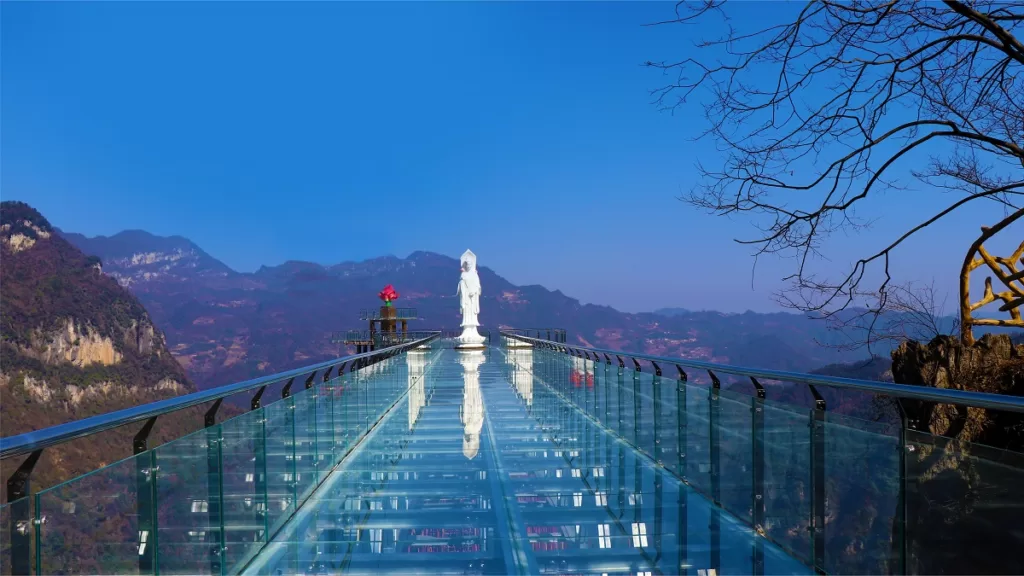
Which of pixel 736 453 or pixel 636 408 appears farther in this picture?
pixel 636 408

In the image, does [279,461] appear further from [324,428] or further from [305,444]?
[324,428]

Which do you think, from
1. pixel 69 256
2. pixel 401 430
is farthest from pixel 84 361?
pixel 401 430

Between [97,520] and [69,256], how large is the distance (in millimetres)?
154095

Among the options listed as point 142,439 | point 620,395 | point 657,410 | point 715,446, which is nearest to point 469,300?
point 620,395

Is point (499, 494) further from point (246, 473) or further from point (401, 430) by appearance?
point (401, 430)

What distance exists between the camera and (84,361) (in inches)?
4395

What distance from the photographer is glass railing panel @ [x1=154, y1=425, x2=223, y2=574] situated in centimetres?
296

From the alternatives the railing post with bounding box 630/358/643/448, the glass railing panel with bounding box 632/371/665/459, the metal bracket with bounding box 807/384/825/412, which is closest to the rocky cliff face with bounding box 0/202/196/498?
the railing post with bounding box 630/358/643/448

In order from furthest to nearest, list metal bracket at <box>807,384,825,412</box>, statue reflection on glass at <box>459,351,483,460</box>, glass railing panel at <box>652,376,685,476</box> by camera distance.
Result: statue reflection on glass at <box>459,351,483,460</box> < glass railing panel at <box>652,376,685,476</box> < metal bracket at <box>807,384,825,412</box>

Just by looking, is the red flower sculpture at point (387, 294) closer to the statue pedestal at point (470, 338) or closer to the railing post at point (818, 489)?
the statue pedestal at point (470, 338)

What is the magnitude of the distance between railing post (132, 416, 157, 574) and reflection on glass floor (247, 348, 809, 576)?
1.02m

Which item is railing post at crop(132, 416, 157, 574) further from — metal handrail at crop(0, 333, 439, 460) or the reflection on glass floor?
the reflection on glass floor

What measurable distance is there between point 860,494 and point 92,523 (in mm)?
3092

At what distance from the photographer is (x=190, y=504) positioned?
10.6ft
